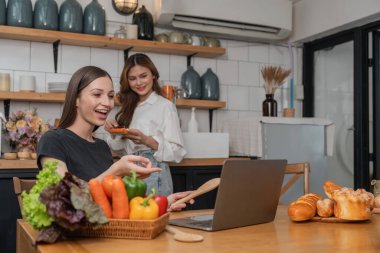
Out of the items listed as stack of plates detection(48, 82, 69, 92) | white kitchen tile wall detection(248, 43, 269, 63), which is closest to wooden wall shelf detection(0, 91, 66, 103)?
stack of plates detection(48, 82, 69, 92)

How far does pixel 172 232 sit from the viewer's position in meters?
1.20

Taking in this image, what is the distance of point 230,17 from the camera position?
3998mm

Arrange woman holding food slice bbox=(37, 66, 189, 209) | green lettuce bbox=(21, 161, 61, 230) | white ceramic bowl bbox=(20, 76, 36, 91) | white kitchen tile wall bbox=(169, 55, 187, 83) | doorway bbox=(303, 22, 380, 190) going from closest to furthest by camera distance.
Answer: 1. green lettuce bbox=(21, 161, 61, 230)
2. woman holding food slice bbox=(37, 66, 189, 209)
3. white ceramic bowl bbox=(20, 76, 36, 91)
4. doorway bbox=(303, 22, 380, 190)
5. white kitchen tile wall bbox=(169, 55, 187, 83)

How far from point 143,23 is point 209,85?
731 mm

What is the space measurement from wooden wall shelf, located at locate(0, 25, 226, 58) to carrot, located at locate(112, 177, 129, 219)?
243 cm

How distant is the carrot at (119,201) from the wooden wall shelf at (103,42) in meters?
2.43

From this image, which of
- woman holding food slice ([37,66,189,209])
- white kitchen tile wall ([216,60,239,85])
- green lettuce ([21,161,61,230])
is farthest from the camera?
white kitchen tile wall ([216,60,239,85])

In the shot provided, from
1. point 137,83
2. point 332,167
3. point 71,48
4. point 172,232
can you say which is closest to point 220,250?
point 172,232

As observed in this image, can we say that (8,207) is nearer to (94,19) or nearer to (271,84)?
(94,19)

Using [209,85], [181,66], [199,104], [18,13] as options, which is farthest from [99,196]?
[181,66]

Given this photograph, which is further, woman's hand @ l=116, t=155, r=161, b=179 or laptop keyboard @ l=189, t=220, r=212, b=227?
laptop keyboard @ l=189, t=220, r=212, b=227

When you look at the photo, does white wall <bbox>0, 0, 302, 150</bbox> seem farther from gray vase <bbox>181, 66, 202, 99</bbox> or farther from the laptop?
the laptop

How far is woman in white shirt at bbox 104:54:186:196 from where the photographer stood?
2824 mm

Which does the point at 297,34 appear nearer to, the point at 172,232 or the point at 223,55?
the point at 223,55
